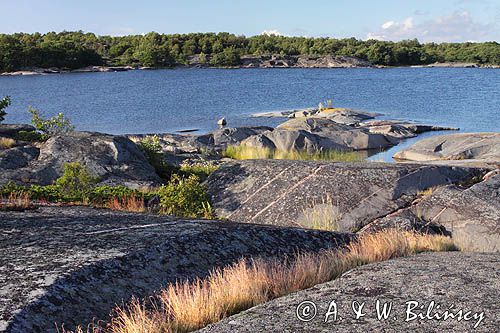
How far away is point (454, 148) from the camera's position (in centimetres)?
3519

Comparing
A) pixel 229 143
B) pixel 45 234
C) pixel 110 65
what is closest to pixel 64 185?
pixel 45 234

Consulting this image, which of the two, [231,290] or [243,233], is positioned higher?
[231,290]

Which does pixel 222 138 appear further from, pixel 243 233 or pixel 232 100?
pixel 232 100

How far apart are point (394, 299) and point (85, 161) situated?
55.5 ft

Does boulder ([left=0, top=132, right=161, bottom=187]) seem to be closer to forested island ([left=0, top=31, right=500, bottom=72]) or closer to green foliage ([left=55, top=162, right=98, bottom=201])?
green foliage ([left=55, top=162, right=98, bottom=201])

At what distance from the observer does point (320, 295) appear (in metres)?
6.43

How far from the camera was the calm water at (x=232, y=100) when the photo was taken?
57844mm

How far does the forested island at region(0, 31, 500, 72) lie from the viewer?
147 m

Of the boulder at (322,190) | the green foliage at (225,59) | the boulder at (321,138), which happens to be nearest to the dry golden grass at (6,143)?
the boulder at (322,190)

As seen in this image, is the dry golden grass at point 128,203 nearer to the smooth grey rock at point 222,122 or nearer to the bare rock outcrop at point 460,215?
the bare rock outcrop at point 460,215

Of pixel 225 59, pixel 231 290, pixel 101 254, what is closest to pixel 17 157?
pixel 101 254

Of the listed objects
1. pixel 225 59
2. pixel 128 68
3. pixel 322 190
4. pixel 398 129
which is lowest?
pixel 398 129

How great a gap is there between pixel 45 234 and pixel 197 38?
178 m

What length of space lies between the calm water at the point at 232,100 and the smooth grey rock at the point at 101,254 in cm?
4313
